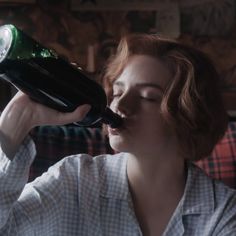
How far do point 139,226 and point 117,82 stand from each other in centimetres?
31

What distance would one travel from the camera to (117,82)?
92cm

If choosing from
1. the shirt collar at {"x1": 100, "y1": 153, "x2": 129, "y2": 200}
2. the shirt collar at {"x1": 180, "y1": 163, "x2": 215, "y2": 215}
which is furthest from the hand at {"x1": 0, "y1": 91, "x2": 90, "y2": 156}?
the shirt collar at {"x1": 180, "y1": 163, "x2": 215, "y2": 215}

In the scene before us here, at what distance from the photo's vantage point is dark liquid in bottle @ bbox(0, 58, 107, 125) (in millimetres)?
731

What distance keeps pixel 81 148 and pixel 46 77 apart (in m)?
0.59

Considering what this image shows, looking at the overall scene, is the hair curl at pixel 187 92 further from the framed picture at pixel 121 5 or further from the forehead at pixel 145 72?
the framed picture at pixel 121 5

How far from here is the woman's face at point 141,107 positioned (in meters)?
0.85

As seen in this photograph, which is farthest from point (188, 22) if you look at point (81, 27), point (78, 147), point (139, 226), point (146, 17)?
point (139, 226)

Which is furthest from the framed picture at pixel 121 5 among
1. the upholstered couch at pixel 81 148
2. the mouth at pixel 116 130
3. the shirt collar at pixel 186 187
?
the mouth at pixel 116 130

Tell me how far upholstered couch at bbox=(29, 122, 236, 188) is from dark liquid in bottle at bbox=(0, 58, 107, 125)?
48cm

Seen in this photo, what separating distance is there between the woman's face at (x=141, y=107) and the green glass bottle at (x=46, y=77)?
0.12 ft

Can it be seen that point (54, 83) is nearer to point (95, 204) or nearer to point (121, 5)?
point (95, 204)

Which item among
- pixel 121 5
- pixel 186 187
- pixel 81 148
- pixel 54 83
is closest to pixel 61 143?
pixel 81 148

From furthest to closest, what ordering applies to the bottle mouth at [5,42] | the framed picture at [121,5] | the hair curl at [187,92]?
1. the framed picture at [121,5]
2. the hair curl at [187,92]
3. the bottle mouth at [5,42]

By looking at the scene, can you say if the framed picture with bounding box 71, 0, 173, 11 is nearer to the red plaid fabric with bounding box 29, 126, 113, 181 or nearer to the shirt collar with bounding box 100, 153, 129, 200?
the red plaid fabric with bounding box 29, 126, 113, 181
